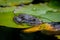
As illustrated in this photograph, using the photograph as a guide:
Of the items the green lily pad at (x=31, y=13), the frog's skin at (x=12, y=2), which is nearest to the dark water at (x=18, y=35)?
the green lily pad at (x=31, y=13)

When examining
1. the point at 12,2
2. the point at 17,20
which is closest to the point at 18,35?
the point at 17,20

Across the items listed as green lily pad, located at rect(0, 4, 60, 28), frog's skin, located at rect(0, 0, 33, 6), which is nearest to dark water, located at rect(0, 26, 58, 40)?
green lily pad, located at rect(0, 4, 60, 28)

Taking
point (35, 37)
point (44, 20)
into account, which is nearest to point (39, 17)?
point (44, 20)

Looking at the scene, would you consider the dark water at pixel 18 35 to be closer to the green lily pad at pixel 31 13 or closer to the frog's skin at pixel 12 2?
the green lily pad at pixel 31 13

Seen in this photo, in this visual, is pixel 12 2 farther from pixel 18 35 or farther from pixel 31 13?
pixel 18 35

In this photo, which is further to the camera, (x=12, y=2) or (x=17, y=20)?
(x=12, y=2)

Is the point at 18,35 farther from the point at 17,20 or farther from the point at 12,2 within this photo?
the point at 12,2

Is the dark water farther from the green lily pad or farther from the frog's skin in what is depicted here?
the frog's skin

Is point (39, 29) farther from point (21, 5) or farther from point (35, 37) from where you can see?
point (21, 5)
